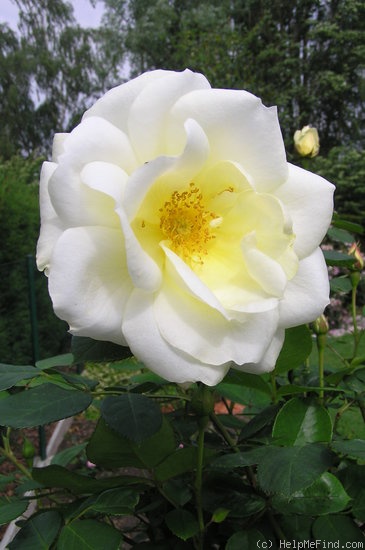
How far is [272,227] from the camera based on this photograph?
527 millimetres

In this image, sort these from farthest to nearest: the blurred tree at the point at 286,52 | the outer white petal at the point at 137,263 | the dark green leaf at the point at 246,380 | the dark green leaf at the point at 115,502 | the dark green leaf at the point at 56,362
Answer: the blurred tree at the point at 286,52 → the dark green leaf at the point at 56,362 → the dark green leaf at the point at 246,380 → the dark green leaf at the point at 115,502 → the outer white petal at the point at 137,263

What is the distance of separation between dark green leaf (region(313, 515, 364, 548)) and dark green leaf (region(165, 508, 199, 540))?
0.15 m

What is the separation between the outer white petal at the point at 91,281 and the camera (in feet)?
1.49

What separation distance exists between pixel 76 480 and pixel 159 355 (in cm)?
26

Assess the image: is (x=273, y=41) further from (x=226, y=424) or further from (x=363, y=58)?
(x=226, y=424)

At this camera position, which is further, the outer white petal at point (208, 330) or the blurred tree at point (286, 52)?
→ the blurred tree at point (286, 52)

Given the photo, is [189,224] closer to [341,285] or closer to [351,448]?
[351,448]

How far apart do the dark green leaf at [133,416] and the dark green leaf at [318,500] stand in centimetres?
17

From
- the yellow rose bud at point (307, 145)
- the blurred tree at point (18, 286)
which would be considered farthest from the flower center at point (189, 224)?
the blurred tree at point (18, 286)

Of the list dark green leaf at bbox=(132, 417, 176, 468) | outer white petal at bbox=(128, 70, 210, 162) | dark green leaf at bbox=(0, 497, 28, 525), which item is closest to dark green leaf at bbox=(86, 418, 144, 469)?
dark green leaf at bbox=(132, 417, 176, 468)

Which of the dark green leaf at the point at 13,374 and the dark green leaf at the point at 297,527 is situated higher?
the dark green leaf at the point at 13,374

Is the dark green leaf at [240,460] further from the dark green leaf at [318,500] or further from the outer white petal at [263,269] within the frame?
the outer white petal at [263,269]

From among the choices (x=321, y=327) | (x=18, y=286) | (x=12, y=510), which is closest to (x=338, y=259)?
(x=321, y=327)

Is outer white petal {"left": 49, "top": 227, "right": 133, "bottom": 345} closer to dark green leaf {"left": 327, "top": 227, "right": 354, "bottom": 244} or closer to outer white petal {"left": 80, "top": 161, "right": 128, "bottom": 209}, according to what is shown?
outer white petal {"left": 80, "top": 161, "right": 128, "bottom": 209}
